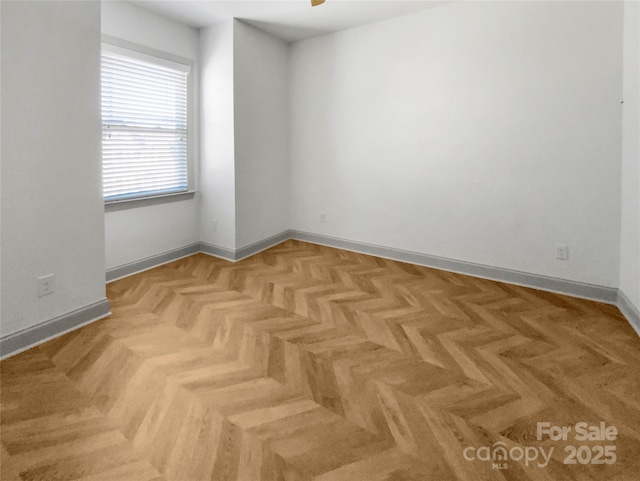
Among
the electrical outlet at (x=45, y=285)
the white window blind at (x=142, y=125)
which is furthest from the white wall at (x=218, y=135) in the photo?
the electrical outlet at (x=45, y=285)

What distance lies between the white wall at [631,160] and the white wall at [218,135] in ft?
11.3

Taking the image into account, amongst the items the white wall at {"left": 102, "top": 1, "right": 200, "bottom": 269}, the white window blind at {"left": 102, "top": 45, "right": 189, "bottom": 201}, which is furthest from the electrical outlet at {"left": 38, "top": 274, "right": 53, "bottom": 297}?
the white window blind at {"left": 102, "top": 45, "right": 189, "bottom": 201}

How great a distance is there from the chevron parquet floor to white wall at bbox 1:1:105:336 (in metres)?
0.40

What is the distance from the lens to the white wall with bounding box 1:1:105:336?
2279mm

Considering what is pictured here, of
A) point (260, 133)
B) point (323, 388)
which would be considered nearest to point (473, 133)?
point (260, 133)

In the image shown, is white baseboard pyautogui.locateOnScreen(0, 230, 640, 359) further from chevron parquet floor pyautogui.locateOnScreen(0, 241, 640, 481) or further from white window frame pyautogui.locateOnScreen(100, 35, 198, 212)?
white window frame pyautogui.locateOnScreen(100, 35, 198, 212)

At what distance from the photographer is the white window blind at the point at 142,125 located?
12.0ft

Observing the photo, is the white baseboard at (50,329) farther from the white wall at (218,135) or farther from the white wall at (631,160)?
the white wall at (631,160)

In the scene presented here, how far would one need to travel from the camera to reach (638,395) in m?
2.01

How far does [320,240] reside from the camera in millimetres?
5125

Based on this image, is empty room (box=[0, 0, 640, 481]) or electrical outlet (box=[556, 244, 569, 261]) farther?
electrical outlet (box=[556, 244, 569, 261])

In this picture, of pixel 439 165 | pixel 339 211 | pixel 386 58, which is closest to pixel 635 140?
pixel 439 165

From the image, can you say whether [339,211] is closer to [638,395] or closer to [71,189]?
[71,189]

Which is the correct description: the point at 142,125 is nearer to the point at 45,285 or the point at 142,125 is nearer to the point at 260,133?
the point at 260,133
